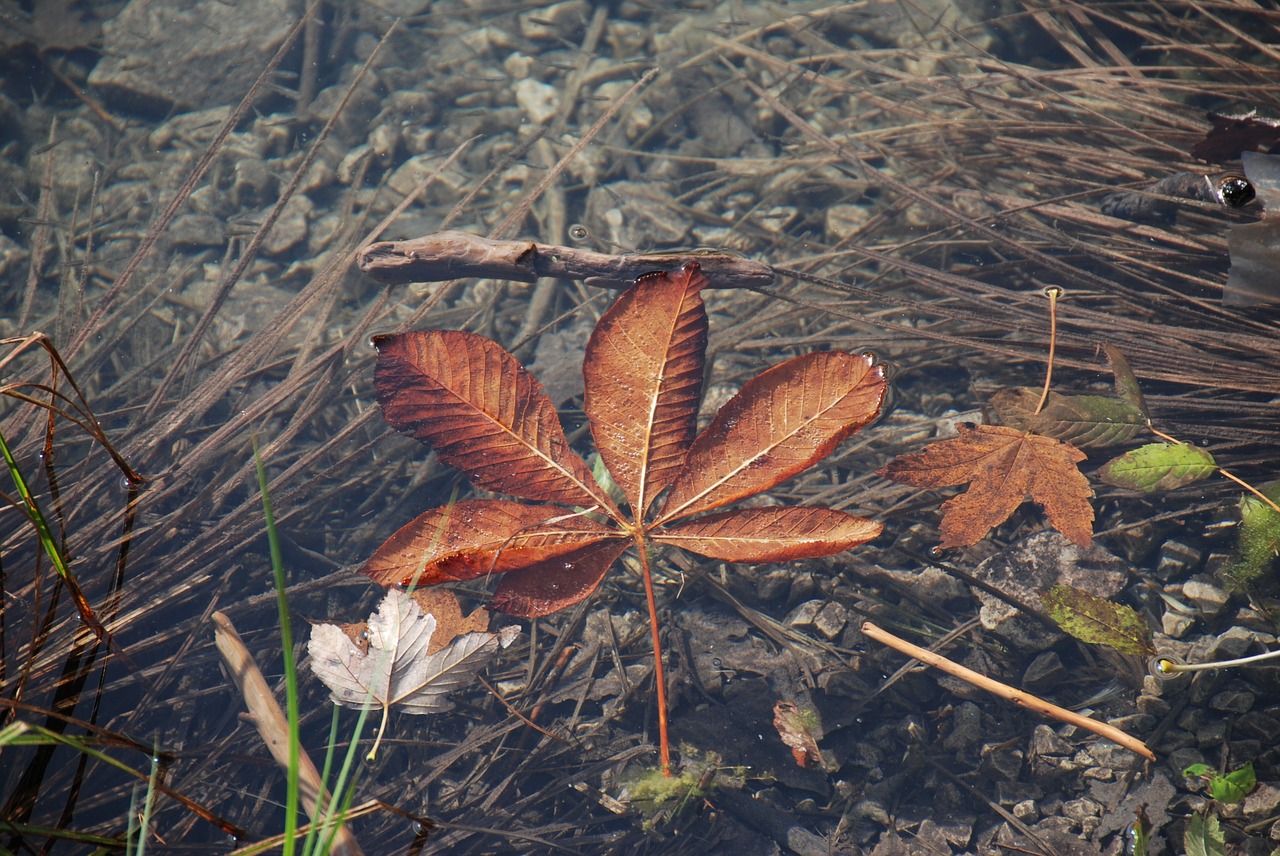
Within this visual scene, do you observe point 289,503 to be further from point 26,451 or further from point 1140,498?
point 1140,498

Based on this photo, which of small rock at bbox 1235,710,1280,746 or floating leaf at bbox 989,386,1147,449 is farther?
floating leaf at bbox 989,386,1147,449

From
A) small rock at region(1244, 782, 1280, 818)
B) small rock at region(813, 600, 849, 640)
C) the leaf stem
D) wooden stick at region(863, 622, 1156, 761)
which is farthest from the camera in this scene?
small rock at region(813, 600, 849, 640)

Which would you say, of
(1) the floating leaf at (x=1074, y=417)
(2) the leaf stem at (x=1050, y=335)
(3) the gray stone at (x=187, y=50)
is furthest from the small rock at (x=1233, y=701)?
(3) the gray stone at (x=187, y=50)

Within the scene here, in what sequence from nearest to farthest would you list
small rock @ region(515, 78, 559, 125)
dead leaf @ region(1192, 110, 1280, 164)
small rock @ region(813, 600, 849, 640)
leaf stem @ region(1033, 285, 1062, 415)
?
leaf stem @ region(1033, 285, 1062, 415) → small rock @ region(813, 600, 849, 640) → dead leaf @ region(1192, 110, 1280, 164) → small rock @ region(515, 78, 559, 125)

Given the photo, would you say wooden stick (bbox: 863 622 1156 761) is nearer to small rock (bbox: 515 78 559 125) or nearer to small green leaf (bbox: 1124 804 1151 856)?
small green leaf (bbox: 1124 804 1151 856)

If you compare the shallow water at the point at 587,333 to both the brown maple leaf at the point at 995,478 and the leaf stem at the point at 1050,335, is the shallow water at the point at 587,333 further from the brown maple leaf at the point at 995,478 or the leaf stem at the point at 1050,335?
the brown maple leaf at the point at 995,478

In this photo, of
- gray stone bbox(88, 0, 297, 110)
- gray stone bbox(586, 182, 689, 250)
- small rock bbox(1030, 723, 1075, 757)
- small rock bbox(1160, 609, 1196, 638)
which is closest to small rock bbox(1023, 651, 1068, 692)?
small rock bbox(1030, 723, 1075, 757)

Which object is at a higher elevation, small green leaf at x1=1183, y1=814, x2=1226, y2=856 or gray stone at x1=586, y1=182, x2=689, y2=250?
gray stone at x1=586, y1=182, x2=689, y2=250
